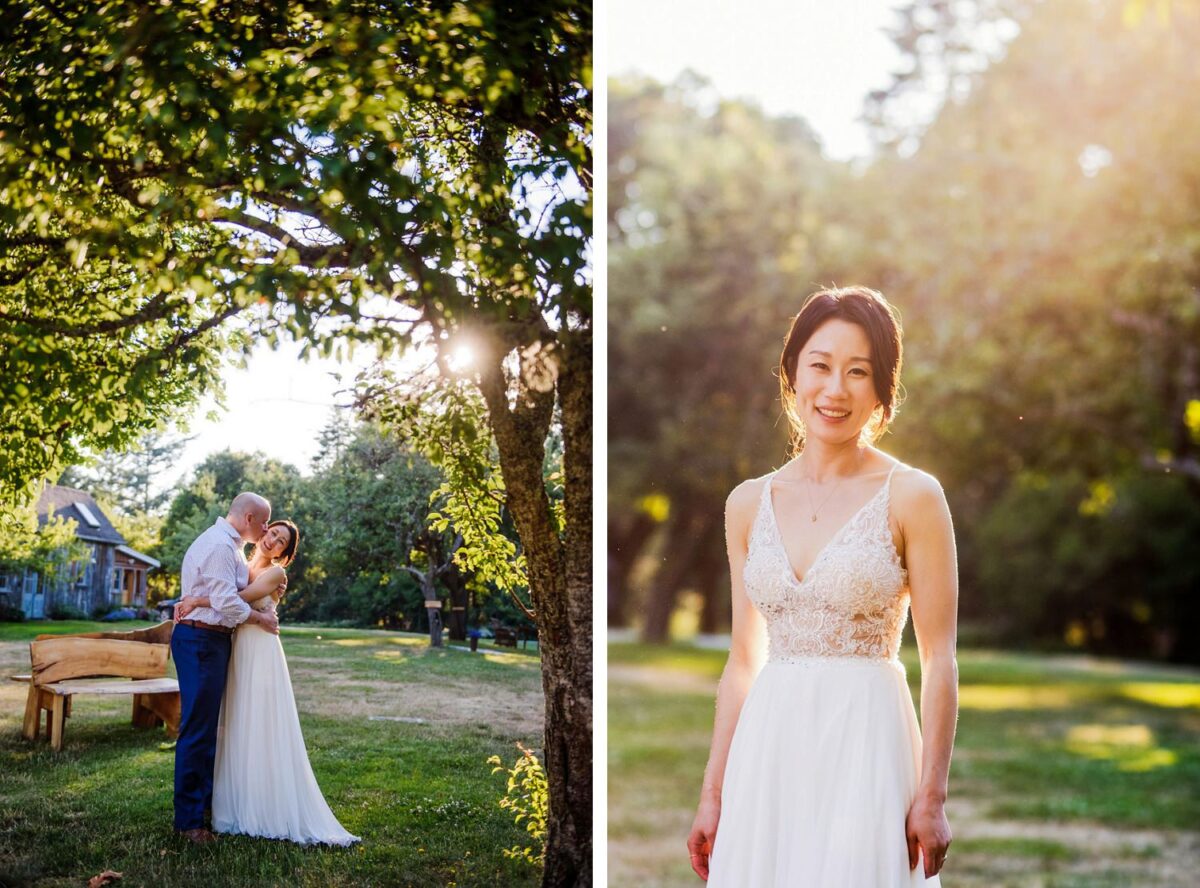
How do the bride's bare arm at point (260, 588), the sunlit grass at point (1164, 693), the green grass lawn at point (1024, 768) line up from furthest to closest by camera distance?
1. the sunlit grass at point (1164, 693)
2. the green grass lawn at point (1024, 768)
3. the bride's bare arm at point (260, 588)

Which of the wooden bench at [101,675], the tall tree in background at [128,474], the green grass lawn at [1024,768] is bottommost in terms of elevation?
the green grass lawn at [1024,768]

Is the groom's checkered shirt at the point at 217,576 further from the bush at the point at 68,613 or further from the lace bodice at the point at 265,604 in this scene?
the bush at the point at 68,613

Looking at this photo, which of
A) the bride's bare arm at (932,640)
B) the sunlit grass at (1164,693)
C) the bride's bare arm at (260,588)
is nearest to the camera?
the bride's bare arm at (932,640)

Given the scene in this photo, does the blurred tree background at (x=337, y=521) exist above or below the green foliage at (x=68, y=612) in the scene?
above

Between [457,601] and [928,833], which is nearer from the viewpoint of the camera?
[928,833]

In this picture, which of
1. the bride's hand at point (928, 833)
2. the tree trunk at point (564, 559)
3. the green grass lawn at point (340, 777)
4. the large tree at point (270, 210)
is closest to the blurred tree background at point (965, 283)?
the tree trunk at point (564, 559)

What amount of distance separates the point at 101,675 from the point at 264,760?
422 mm

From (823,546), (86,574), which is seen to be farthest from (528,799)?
(86,574)

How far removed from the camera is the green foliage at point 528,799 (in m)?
2.72

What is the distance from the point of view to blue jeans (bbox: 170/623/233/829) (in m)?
→ 2.58

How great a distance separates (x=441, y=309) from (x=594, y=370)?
0.40 m

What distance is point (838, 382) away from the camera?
7.17 feet

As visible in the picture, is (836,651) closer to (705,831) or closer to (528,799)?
(705,831)

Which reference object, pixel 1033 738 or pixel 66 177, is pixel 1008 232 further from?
pixel 66 177
